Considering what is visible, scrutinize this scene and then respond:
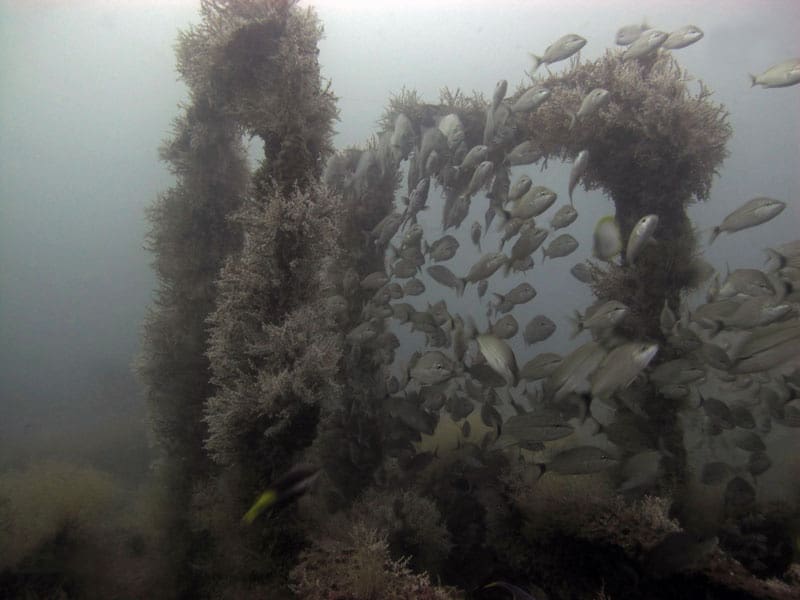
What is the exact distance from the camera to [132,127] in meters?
66.6

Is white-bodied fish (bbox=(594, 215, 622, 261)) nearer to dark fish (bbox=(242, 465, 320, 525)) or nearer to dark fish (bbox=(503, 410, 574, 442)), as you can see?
dark fish (bbox=(503, 410, 574, 442))

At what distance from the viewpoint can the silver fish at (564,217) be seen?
552cm

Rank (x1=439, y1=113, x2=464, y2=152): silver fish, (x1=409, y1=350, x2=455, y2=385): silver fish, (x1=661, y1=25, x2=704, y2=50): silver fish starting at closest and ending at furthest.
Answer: (x1=409, y1=350, x2=455, y2=385): silver fish
(x1=661, y1=25, x2=704, y2=50): silver fish
(x1=439, y1=113, x2=464, y2=152): silver fish

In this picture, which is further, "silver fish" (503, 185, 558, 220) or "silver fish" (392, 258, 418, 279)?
"silver fish" (392, 258, 418, 279)

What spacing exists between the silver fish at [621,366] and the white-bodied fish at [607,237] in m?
1.43

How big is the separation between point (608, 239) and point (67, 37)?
61.9 metres

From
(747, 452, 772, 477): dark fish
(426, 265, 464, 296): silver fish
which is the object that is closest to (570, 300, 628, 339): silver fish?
(426, 265, 464, 296): silver fish

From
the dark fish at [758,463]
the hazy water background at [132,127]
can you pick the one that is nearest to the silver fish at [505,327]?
the dark fish at [758,463]

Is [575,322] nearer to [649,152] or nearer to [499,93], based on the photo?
[649,152]

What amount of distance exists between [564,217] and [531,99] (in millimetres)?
1655

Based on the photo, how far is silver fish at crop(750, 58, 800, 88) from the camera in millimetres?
5211

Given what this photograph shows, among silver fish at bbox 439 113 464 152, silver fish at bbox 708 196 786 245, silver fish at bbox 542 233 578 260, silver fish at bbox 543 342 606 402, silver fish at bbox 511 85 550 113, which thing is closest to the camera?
silver fish at bbox 543 342 606 402

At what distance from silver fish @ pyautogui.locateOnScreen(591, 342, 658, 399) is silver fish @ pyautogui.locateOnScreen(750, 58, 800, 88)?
4335 mm

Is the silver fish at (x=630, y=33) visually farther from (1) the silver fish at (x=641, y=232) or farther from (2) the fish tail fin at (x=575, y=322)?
(2) the fish tail fin at (x=575, y=322)
